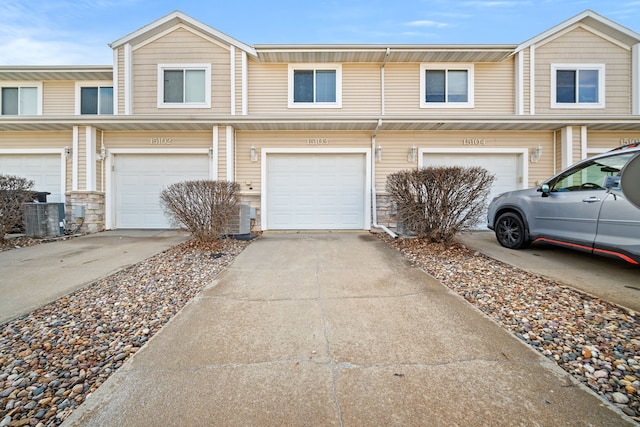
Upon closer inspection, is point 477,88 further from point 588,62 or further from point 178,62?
point 178,62

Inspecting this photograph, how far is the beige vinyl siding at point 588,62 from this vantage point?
8938mm

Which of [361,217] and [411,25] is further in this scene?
[411,25]

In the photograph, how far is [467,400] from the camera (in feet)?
5.89

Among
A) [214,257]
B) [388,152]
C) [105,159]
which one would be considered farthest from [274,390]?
[105,159]

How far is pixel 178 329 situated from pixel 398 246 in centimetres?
454

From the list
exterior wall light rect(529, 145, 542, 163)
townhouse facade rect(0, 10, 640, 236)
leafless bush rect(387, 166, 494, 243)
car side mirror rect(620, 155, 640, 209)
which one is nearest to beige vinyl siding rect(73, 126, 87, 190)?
townhouse facade rect(0, 10, 640, 236)

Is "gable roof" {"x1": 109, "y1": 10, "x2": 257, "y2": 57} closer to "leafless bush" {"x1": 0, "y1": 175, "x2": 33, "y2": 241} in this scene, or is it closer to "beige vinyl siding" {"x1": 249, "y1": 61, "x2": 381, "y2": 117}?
"beige vinyl siding" {"x1": 249, "y1": 61, "x2": 381, "y2": 117}

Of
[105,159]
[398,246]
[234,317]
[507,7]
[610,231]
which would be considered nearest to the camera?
[234,317]

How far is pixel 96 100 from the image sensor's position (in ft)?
31.9

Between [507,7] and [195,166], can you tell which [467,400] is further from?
[507,7]

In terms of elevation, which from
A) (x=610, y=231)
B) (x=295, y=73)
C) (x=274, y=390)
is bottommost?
(x=274, y=390)

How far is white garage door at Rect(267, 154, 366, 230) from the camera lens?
8359 millimetres

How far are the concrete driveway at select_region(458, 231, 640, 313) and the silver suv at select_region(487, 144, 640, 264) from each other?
302mm

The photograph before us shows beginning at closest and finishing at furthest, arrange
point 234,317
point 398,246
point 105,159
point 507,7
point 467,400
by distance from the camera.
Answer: point 467,400, point 234,317, point 398,246, point 105,159, point 507,7
